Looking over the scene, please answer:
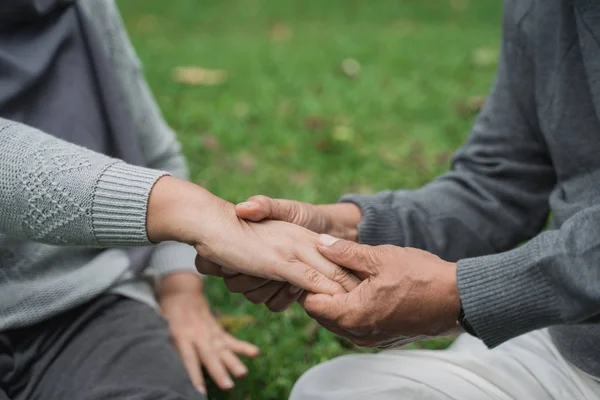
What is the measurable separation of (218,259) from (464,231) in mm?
638

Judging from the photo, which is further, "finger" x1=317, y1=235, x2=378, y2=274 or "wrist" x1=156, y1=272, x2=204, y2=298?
"wrist" x1=156, y1=272, x2=204, y2=298

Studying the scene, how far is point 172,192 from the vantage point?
1.60 meters

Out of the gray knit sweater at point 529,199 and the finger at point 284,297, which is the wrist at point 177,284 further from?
the gray knit sweater at point 529,199

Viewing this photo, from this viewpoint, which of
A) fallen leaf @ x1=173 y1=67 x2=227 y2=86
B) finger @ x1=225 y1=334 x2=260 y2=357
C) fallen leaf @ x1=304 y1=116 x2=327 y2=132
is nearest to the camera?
finger @ x1=225 y1=334 x2=260 y2=357

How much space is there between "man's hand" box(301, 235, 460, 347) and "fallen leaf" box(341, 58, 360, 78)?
11.1ft

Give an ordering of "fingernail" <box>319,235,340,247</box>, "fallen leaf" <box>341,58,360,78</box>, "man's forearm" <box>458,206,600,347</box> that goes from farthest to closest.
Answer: "fallen leaf" <box>341,58,360,78</box>
"fingernail" <box>319,235,340,247</box>
"man's forearm" <box>458,206,600,347</box>

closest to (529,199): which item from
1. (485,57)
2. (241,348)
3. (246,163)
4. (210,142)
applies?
(241,348)

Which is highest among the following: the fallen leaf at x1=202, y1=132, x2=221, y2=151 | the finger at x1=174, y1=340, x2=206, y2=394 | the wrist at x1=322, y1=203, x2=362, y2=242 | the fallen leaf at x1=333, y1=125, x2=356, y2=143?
the wrist at x1=322, y1=203, x2=362, y2=242

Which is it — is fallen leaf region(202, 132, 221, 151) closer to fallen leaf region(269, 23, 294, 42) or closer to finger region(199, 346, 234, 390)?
finger region(199, 346, 234, 390)

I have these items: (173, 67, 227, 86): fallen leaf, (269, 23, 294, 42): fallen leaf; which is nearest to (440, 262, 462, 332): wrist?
(173, 67, 227, 86): fallen leaf

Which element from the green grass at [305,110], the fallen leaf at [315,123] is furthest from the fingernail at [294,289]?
the fallen leaf at [315,123]

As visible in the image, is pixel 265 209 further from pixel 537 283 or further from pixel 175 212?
pixel 537 283

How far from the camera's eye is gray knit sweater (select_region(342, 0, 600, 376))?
1.39 m

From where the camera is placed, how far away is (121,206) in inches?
60.9
